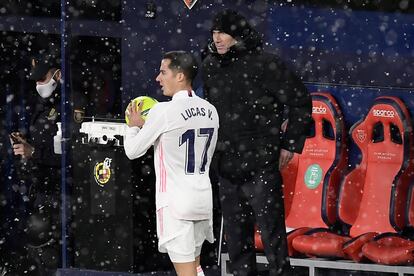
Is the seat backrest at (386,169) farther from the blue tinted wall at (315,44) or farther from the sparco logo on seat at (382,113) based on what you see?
the blue tinted wall at (315,44)

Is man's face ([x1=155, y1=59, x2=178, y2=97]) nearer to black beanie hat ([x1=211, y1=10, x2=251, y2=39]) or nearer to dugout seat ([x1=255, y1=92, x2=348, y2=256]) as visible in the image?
black beanie hat ([x1=211, y1=10, x2=251, y2=39])

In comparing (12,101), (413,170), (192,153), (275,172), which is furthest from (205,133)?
(12,101)

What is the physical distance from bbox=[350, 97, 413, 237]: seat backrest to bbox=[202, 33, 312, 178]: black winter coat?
576mm

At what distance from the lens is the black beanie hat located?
10.8m

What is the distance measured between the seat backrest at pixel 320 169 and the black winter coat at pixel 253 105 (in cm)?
44

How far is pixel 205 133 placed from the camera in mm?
Result: 9812

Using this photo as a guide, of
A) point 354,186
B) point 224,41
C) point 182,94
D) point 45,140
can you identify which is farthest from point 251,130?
point 45,140

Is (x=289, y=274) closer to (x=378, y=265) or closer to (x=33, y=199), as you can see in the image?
(x=378, y=265)

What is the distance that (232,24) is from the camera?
1075cm

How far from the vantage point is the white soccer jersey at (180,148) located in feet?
31.8

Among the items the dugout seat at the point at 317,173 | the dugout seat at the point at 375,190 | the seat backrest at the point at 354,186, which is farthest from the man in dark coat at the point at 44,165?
the seat backrest at the point at 354,186

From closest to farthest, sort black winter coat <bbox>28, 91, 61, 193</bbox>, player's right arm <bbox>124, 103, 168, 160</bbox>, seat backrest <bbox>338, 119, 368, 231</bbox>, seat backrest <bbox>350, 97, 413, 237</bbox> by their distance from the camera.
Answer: player's right arm <bbox>124, 103, 168, 160</bbox> < seat backrest <bbox>350, 97, 413, 237</bbox> < seat backrest <bbox>338, 119, 368, 231</bbox> < black winter coat <bbox>28, 91, 61, 193</bbox>

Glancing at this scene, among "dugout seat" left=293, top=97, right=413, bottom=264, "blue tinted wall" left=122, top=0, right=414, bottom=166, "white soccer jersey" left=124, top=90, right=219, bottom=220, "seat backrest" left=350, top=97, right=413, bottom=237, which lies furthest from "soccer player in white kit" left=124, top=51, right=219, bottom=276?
"blue tinted wall" left=122, top=0, right=414, bottom=166

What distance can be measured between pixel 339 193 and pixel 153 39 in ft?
6.21
